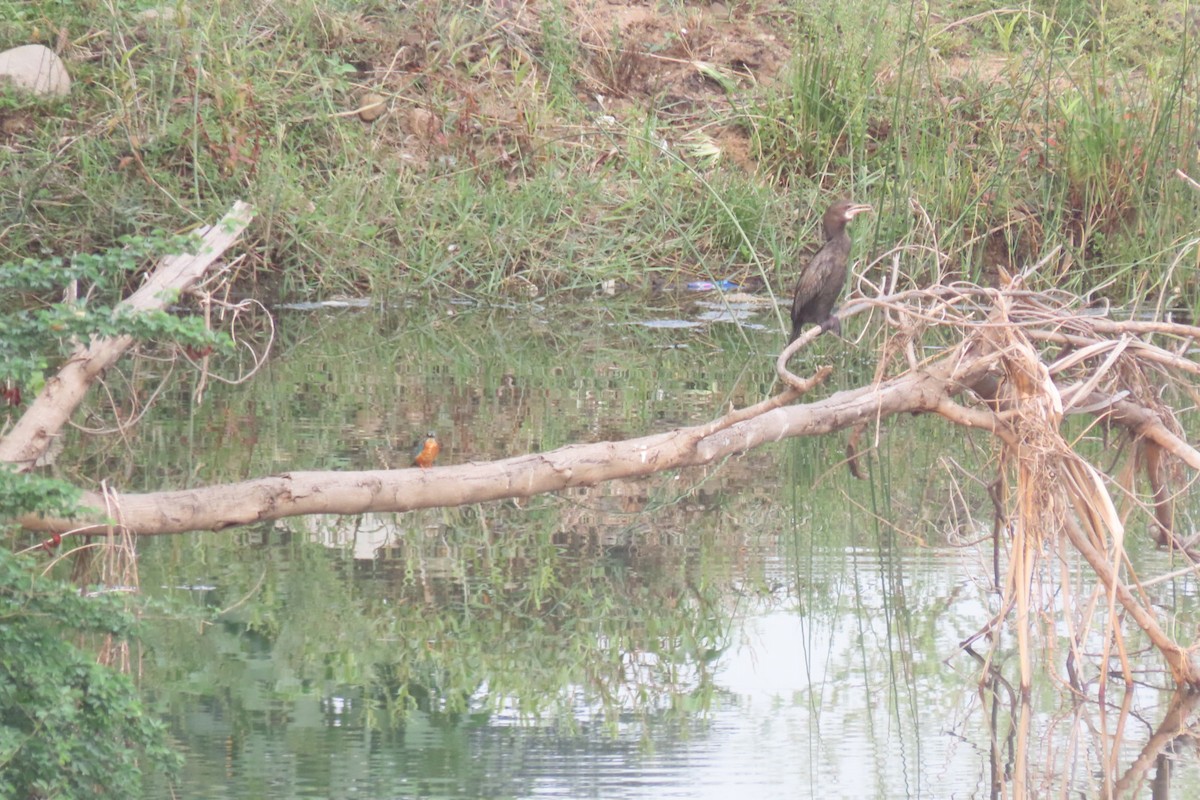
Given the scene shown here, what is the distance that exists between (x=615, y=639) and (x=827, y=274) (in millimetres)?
1901

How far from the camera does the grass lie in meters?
7.43

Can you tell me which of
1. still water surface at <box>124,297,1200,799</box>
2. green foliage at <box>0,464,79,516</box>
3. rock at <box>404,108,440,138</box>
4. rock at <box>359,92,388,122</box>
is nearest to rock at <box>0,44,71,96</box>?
rock at <box>359,92,388,122</box>

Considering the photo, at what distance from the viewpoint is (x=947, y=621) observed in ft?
11.3

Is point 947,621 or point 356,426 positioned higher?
point 356,426

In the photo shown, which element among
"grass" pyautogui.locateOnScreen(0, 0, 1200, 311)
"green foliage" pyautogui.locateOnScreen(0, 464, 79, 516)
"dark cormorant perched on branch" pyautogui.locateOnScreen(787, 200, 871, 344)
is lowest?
"green foliage" pyautogui.locateOnScreen(0, 464, 79, 516)

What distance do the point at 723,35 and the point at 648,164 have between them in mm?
1621

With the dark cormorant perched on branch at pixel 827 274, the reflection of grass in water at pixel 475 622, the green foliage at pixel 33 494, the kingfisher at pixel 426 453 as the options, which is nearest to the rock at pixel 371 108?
the dark cormorant perched on branch at pixel 827 274

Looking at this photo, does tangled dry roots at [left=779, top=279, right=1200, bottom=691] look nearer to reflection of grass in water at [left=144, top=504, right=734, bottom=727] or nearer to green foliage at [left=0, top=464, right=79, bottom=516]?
reflection of grass in water at [left=144, top=504, right=734, bottom=727]

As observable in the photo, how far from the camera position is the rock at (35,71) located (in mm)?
7980

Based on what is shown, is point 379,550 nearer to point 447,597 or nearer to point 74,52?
point 447,597

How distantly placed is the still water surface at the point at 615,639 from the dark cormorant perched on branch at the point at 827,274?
1.36ft

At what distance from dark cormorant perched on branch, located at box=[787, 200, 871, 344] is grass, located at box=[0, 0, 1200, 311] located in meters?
1.74

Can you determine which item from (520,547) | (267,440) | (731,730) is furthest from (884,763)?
(267,440)

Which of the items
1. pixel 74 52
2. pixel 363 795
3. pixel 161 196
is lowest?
pixel 363 795
